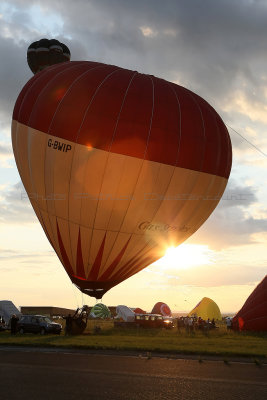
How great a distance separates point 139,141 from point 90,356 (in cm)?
1241

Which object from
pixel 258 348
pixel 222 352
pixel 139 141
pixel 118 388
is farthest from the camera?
pixel 139 141

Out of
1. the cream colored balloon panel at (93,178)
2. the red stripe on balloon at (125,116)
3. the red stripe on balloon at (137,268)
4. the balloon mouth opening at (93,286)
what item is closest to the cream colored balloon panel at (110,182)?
the cream colored balloon panel at (93,178)

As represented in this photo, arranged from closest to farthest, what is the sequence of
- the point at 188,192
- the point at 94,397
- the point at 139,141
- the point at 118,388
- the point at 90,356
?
the point at 94,397
the point at 118,388
the point at 90,356
the point at 139,141
the point at 188,192

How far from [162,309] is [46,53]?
1789 inches

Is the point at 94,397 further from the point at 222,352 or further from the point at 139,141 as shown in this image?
the point at 139,141

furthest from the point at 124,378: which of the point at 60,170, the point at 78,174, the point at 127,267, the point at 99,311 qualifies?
the point at 99,311

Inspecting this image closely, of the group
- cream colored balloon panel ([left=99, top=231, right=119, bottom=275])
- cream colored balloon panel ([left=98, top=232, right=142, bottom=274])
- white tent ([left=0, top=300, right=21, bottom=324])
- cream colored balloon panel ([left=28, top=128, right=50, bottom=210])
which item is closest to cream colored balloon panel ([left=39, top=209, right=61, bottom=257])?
cream colored balloon panel ([left=28, top=128, right=50, bottom=210])

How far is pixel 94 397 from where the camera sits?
10438 mm

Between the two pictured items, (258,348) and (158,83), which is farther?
(158,83)

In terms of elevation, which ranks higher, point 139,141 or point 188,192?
point 139,141

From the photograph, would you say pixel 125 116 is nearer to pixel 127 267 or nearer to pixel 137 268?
pixel 127 267

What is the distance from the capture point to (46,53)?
123ft

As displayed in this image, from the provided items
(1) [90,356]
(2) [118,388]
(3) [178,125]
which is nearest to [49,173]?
(3) [178,125]

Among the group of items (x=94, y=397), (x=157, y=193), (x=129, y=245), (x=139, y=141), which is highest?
(x=139, y=141)
